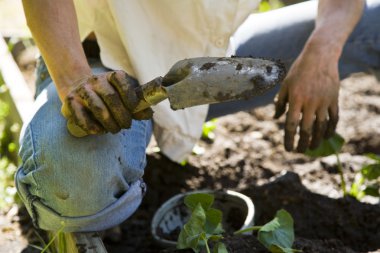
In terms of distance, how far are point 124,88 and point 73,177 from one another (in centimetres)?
34

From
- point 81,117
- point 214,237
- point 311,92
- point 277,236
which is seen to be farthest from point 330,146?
point 81,117

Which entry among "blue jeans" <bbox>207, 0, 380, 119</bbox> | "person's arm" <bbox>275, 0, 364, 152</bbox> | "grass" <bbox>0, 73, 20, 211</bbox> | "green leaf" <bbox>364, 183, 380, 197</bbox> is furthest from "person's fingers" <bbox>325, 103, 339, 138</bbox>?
"grass" <bbox>0, 73, 20, 211</bbox>

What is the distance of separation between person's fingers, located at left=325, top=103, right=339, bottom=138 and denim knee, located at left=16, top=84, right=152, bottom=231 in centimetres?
62

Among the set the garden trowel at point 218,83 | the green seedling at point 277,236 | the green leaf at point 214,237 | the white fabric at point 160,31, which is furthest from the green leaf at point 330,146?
the garden trowel at point 218,83

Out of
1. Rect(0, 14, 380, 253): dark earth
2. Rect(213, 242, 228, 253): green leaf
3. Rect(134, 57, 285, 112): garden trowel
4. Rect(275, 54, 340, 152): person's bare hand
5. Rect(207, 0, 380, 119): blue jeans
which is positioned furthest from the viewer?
Rect(207, 0, 380, 119): blue jeans

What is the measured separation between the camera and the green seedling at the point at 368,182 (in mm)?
2043

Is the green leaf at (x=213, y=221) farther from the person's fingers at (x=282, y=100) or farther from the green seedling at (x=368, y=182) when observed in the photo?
the green seedling at (x=368, y=182)

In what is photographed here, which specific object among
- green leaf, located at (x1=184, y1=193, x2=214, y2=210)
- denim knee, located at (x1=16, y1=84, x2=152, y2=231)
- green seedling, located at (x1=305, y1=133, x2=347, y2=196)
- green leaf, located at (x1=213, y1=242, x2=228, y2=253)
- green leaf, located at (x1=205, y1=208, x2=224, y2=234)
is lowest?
green seedling, located at (x1=305, y1=133, x2=347, y2=196)

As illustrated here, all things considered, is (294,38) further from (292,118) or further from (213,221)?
(213,221)

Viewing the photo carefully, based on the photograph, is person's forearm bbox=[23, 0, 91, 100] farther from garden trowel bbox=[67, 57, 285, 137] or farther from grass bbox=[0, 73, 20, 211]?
grass bbox=[0, 73, 20, 211]

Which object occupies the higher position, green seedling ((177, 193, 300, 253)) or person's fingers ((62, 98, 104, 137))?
person's fingers ((62, 98, 104, 137))

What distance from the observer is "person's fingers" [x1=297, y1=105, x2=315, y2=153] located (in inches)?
74.9

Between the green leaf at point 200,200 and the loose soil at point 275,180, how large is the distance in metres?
0.13

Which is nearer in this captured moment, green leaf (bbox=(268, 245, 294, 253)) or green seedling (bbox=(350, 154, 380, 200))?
green leaf (bbox=(268, 245, 294, 253))
